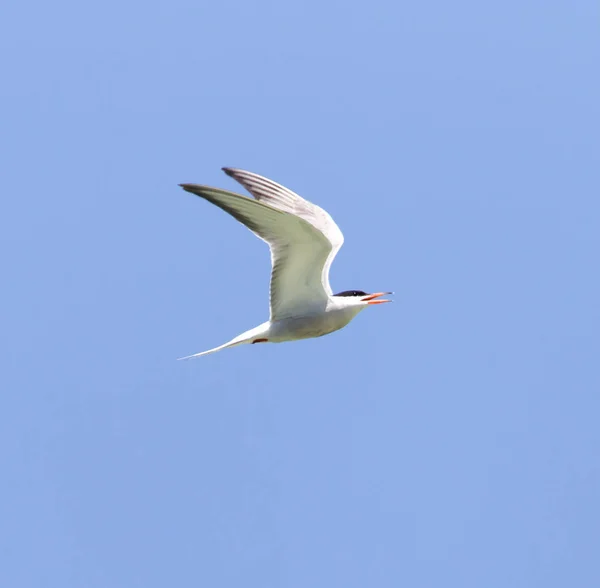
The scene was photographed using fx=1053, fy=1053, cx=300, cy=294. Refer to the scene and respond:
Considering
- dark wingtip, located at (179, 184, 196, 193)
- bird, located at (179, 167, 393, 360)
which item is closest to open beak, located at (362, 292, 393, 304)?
bird, located at (179, 167, 393, 360)

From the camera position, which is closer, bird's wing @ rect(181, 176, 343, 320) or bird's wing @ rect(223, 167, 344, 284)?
bird's wing @ rect(181, 176, 343, 320)

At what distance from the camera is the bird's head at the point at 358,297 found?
10.0 metres

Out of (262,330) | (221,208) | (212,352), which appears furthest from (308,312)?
(221,208)

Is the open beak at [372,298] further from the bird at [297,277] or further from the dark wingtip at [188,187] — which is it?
the dark wingtip at [188,187]

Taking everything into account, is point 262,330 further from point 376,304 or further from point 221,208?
point 221,208

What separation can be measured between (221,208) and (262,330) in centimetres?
182

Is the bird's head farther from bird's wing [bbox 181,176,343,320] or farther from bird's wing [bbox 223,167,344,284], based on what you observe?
bird's wing [bbox 223,167,344,284]

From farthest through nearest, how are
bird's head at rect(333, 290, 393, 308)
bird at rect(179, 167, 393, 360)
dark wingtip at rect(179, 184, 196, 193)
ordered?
bird's head at rect(333, 290, 393, 308) < bird at rect(179, 167, 393, 360) < dark wingtip at rect(179, 184, 196, 193)

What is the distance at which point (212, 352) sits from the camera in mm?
9352

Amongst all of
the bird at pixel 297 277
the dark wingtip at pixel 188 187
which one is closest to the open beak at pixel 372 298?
the bird at pixel 297 277

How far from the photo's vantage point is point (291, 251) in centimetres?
953

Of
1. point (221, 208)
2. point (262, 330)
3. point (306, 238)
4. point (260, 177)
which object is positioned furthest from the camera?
point (260, 177)

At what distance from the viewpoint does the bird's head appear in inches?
395

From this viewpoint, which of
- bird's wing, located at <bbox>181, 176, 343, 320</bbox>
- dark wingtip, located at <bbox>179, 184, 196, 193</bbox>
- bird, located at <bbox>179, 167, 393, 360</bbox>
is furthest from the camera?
bird, located at <bbox>179, 167, 393, 360</bbox>
